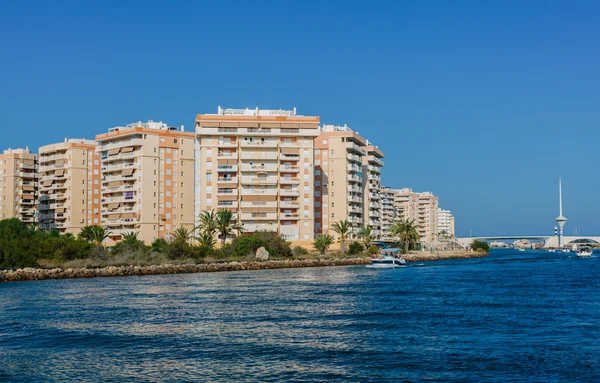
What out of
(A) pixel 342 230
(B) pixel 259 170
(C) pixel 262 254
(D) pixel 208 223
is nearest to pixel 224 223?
(D) pixel 208 223

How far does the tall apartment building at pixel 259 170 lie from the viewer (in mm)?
114188

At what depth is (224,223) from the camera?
10562 centimetres

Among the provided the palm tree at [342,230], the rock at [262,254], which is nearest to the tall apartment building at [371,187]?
the palm tree at [342,230]

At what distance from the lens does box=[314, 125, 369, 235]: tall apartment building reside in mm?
128250

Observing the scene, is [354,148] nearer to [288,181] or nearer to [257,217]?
[288,181]

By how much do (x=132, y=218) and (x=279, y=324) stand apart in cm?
9546

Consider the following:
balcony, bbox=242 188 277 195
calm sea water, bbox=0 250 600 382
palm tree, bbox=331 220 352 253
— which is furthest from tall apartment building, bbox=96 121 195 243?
calm sea water, bbox=0 250 600 382

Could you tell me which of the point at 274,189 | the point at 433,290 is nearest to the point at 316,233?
the point at 274,189

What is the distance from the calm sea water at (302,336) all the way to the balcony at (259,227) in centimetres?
6027

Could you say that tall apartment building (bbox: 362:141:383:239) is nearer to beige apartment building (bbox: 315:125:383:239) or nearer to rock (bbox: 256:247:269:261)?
beige apartment building (bbox: 315:125:383:239)

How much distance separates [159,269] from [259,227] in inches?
1224

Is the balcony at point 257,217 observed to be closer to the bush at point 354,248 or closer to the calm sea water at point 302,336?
the bush at point 354,248

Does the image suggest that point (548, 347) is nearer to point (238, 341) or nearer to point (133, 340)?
point (238, 341)

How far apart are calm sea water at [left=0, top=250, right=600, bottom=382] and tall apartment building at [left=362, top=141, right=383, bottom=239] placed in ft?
312
